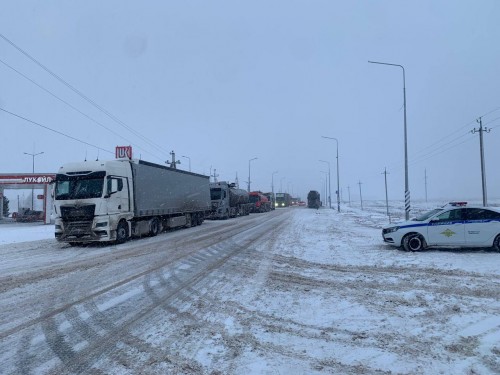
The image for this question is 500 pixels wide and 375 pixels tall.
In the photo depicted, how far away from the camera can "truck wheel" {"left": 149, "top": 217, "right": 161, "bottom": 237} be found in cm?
2126

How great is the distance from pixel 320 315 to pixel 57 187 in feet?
46.7

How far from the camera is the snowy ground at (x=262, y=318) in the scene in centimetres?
455

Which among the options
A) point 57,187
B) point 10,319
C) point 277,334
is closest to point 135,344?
point 277,334

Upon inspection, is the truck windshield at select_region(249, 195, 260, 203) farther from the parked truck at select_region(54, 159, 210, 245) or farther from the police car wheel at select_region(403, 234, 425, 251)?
the police car wheel at select_region(403, 234, 425, 251)

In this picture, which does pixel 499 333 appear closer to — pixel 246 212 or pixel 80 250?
pixel 80 250

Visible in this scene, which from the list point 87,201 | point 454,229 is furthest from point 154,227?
point 454,229

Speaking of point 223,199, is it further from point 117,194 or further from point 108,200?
point 108,200

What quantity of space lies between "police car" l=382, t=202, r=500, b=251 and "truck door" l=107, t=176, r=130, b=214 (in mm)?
11285

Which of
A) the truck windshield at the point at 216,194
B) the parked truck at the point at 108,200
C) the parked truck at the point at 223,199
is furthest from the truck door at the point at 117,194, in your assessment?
the truck windshield at the point at 216,194

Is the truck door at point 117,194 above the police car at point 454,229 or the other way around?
above

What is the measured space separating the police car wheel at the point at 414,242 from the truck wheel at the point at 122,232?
11.8m

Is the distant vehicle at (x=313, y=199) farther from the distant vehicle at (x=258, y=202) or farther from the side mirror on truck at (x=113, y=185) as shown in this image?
the side mirror on truck at (x=113, y=185)

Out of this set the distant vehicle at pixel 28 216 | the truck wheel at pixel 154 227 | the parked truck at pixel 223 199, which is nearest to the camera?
the truck wheel at pixel 154 227

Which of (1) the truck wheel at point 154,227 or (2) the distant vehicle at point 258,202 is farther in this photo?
(2) the distant vehicle at point 258,202
